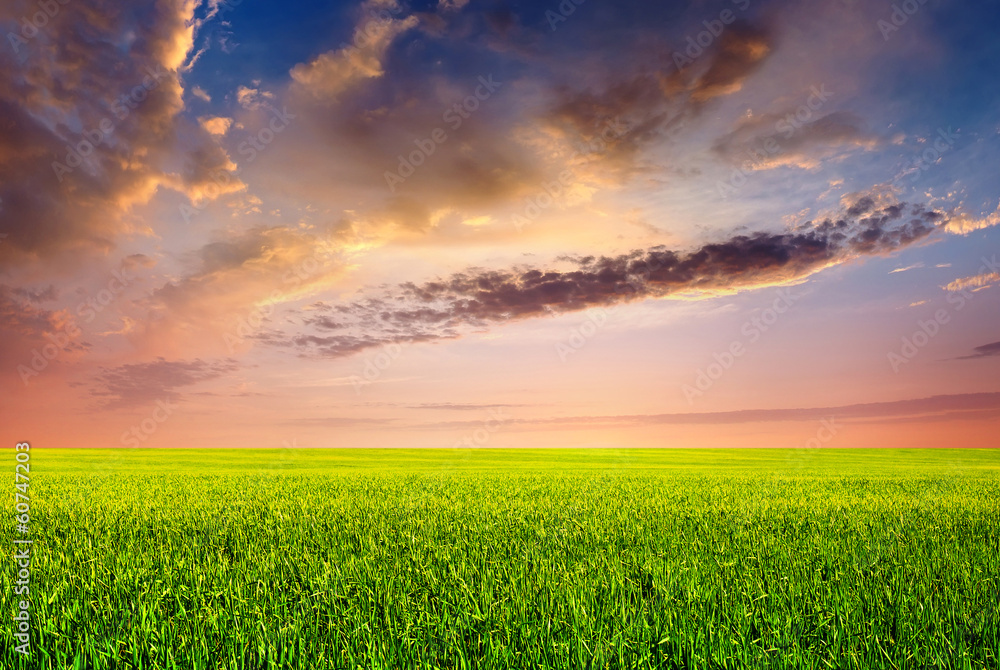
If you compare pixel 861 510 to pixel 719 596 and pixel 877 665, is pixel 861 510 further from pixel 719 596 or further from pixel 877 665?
pixel 877 665

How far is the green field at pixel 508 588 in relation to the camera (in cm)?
441

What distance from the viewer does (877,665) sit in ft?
14.0

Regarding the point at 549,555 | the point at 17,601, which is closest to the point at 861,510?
the point at 549,555

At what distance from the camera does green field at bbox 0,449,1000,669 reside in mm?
4414

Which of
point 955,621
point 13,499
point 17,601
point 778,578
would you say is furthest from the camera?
point 13,499

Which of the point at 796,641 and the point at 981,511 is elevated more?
the point at 796,641

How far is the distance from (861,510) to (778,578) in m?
8.38

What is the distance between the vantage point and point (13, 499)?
1498cm

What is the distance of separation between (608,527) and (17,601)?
27.3 ft

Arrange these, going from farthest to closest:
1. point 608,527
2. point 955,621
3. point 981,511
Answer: point 981,511 < point 608,527 < point 955,621

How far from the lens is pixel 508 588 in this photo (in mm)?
5941

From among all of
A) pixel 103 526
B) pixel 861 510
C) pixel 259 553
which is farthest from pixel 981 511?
pixel 103 526

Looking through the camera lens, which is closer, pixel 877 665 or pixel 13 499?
pixel 877 665

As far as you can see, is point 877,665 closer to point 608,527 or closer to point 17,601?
point 608,527
